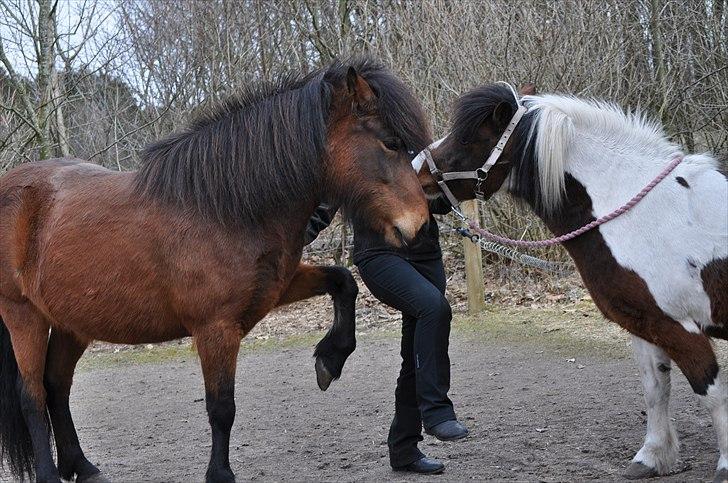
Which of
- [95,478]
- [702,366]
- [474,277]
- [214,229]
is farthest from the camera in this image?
[474,277]

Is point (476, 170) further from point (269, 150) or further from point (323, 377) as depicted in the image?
point (323, 377)

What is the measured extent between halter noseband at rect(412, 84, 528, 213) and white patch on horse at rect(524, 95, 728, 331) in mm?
120

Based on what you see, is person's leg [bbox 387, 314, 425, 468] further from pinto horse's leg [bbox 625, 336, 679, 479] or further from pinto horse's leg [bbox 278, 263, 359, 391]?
pinto horse's leg [bbox 625, 336, 679, 479]

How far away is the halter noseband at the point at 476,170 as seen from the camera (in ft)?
13.3

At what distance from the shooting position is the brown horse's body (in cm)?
380

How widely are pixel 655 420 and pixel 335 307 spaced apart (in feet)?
5.51

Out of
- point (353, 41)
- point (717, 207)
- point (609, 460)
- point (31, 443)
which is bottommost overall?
point (609, 460)

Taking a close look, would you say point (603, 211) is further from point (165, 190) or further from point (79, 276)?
point (79, 276)

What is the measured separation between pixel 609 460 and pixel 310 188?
2.11 metres

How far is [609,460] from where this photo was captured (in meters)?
4.36

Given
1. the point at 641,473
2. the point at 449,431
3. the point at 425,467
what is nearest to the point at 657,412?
the point at 641,473

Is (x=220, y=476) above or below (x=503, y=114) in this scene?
below

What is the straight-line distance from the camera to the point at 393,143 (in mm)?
3744

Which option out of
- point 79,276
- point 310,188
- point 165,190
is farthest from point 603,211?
point 79,276
